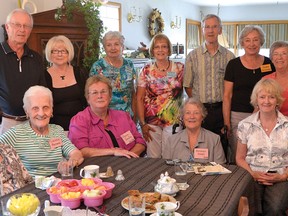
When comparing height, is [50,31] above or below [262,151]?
above

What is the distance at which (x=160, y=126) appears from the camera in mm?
3422

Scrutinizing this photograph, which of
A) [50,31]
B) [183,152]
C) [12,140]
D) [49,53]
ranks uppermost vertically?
[50,31]

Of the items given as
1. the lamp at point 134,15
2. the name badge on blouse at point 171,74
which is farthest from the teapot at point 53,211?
the lamp at point 134,15

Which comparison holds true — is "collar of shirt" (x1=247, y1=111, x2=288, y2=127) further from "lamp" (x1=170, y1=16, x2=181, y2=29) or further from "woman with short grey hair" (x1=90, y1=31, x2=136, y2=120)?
"lamp" (x1=170, y1=16, x2=181, y2=29)

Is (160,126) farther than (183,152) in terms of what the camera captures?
Yes

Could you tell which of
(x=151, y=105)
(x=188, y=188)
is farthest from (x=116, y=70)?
(x=188, y=188)

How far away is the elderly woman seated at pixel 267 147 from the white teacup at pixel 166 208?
1.13 metres

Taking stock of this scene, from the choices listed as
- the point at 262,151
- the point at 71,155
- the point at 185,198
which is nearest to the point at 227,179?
the point at 185,198

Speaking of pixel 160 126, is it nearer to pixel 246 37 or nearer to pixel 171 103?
pixel 171 103

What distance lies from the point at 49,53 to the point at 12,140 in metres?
1.00

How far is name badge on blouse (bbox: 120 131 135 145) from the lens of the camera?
280 centimetres

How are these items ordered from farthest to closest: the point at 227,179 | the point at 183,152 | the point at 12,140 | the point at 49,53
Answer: the point at 49,53, the point at 183,152, the point at 12,140, the point at 227,179

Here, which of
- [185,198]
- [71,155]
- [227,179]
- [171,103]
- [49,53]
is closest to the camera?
[185,198]

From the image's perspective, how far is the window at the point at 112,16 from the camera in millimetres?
6266
